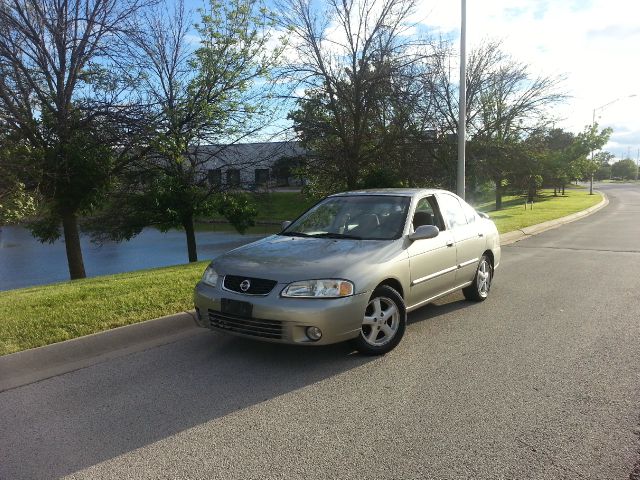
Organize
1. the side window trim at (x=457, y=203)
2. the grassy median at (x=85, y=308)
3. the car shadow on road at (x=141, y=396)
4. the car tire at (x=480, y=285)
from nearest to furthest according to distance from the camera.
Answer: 1. the car shadow on road at (x=141, y=396)
2. the grassy median at (x=85, y=308)
3. the side window trim at (x=457, y=203)
4. the car tire at (x=480, y=285)

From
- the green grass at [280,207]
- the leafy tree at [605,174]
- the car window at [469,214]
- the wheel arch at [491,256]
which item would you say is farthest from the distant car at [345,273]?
the leafy tree at [605,174]

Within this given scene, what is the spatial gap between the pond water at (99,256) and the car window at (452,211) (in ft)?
40.6

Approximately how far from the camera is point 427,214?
6.01m

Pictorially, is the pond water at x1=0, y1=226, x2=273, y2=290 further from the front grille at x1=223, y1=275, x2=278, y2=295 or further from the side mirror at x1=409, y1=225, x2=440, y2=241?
the side mirror at x1=409, y1=225, x2=440, y2=241

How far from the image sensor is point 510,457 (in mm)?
3037

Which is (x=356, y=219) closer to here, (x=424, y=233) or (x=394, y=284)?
(x=424, y=233)

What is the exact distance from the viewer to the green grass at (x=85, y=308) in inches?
203

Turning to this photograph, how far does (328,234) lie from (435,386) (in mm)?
2082

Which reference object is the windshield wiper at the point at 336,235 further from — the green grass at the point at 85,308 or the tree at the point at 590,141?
the tree at the point at 590,141

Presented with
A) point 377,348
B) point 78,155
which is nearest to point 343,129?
point 78,155

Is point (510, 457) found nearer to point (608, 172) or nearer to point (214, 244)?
point (214, 244)

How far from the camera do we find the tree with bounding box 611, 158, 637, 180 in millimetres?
146025

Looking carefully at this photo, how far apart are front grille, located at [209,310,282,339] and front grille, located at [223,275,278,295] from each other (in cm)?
24

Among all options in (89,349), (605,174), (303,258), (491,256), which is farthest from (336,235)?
(605,174)
